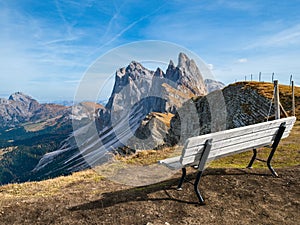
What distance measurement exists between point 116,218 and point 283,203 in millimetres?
3993

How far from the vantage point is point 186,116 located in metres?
41.7

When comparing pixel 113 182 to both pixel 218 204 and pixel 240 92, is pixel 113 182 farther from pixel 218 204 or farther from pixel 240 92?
pixel 240 92

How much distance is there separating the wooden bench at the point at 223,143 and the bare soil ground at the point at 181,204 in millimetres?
473

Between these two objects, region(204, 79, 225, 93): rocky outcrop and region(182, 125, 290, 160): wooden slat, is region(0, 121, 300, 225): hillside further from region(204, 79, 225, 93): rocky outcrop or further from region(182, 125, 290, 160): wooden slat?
region(204, 79, 225, 93): rocky outcrop

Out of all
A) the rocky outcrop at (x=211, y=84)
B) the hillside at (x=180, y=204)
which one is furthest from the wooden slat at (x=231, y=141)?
the rocky outcrop at (x=211, y=84)

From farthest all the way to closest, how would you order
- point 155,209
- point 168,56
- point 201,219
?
1. point 168,56
2. point 155,209
3. point 201,219

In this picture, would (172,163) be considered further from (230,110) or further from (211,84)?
(230,110)

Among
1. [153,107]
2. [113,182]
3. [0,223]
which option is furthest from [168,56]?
[153,107]

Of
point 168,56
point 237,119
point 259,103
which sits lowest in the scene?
point 237,119

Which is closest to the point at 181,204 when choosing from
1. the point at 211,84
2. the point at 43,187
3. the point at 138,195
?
the point at 138,195

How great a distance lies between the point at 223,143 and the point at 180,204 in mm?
1848

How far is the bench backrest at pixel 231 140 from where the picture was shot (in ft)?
18.2

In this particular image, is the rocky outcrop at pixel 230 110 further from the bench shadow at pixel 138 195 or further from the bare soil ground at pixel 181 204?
the bare soil ground at pixel 181 204

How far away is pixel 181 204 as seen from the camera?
19.4 feet
